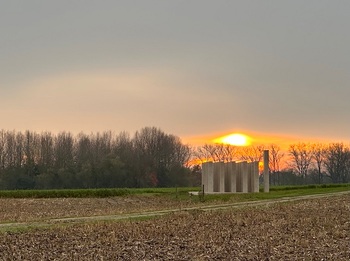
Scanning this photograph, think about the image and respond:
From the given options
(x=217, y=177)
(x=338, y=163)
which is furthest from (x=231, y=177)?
(x=338, y=163)

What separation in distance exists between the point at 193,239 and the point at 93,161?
74.9 metres

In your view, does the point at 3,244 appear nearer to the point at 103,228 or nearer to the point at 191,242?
the point at 103,228

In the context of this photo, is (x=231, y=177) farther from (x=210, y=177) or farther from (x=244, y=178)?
(x=210, y=177)

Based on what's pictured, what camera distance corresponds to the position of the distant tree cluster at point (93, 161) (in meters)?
85.5

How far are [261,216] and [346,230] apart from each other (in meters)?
5.64

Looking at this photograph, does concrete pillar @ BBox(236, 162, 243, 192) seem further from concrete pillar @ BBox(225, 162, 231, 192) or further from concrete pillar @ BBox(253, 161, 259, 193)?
concrete pillar @ BBox(253, 161, 259, 193)

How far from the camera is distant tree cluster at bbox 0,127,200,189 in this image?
281 ft

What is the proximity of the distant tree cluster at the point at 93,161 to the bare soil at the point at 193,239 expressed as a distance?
62148 millimetres

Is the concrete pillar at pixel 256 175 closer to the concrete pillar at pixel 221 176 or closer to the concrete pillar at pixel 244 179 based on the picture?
the concrete pillar at pixel 244 179

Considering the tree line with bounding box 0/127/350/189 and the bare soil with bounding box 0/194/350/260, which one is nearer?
the bare soil with bounding box 0/194/350/260

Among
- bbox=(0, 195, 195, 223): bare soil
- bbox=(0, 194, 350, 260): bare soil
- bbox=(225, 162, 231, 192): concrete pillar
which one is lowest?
bbox=(0, 194, 350, 260): bare soil

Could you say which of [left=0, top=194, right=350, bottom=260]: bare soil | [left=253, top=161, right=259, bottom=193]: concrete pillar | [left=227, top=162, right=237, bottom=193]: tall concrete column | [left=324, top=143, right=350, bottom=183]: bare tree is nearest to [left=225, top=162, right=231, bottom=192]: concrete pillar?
[left=227, top=162, right=237, bottom=193]: tall concrete column

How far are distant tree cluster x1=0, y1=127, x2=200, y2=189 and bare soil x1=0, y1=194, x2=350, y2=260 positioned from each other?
204 feet

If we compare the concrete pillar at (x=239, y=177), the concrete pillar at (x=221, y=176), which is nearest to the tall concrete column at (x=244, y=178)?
the concrete pillar at (x=239, y=177)
